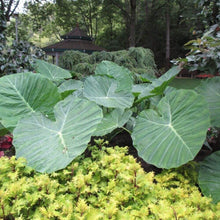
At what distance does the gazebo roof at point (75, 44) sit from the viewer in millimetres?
9109

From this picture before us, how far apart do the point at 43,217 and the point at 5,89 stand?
101 centimetres

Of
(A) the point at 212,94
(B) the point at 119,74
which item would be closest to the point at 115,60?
(B) the point at 119,74

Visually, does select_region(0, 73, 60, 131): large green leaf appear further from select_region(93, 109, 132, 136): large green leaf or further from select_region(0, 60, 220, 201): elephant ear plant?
select_region(93, 109, 132, 136): large green leaf

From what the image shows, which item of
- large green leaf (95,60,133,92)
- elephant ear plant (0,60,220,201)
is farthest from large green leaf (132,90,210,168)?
large green leaf (95,60,133,92)

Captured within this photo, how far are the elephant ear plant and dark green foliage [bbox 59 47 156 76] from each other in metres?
2.52

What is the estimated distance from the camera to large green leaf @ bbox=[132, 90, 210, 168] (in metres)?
1.08

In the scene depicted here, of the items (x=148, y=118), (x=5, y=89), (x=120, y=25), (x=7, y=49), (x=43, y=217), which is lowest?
(x=43, y=217)

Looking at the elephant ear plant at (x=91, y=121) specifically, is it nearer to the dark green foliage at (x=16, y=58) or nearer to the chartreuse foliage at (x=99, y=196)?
the chartreuse foliage at (x=99, y=196)

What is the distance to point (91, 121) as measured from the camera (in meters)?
1.23

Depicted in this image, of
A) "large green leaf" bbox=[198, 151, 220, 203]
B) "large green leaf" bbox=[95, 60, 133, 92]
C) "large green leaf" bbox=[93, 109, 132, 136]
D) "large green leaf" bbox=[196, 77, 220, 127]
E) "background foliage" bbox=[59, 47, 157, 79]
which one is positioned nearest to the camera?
"large green leaf" bbox=[198, 151, 220, 203]

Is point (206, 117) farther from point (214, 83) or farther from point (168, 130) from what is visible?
point (214, 83)

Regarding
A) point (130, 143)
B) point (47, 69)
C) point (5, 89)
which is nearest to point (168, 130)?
point (130, 143)

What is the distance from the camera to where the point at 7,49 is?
112 inches

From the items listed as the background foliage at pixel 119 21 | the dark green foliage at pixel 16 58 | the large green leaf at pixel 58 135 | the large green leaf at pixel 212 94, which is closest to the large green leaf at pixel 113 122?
the large green leaf at pixel 58 135
